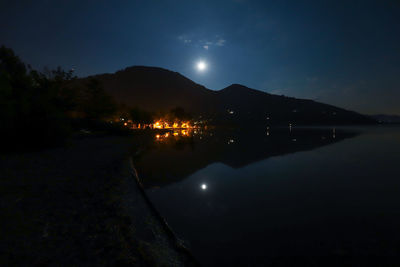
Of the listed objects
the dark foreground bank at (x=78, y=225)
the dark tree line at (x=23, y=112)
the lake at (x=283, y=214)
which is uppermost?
the dark tree line at (x=23, y=112)

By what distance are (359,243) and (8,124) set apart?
2327cm

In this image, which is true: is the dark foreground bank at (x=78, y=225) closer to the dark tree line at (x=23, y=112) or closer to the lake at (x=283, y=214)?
the lake at (x=283, y=214)

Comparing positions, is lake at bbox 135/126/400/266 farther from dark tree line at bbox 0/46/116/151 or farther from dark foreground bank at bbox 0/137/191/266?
dark tree line at bbox 0/46/116/151

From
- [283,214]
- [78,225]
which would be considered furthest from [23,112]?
[283,214]

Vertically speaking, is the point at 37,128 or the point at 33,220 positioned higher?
the point at 37,128

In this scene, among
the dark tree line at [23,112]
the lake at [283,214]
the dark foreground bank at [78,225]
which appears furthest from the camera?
the dark tree line at [23,112]

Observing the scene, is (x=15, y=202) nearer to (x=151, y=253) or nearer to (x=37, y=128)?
(x=151, y=253)

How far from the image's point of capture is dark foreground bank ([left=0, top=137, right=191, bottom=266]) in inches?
150

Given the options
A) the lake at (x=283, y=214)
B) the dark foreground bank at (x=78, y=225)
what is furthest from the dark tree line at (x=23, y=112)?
the lake at (x=283, y=214)

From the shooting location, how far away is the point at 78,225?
495 cm

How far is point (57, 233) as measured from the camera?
451 centimetres

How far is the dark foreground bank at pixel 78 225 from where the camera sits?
381cm

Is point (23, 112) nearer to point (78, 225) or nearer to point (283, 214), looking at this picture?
point (78, 225)

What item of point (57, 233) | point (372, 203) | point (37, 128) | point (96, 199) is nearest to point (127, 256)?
point (57, 233)
